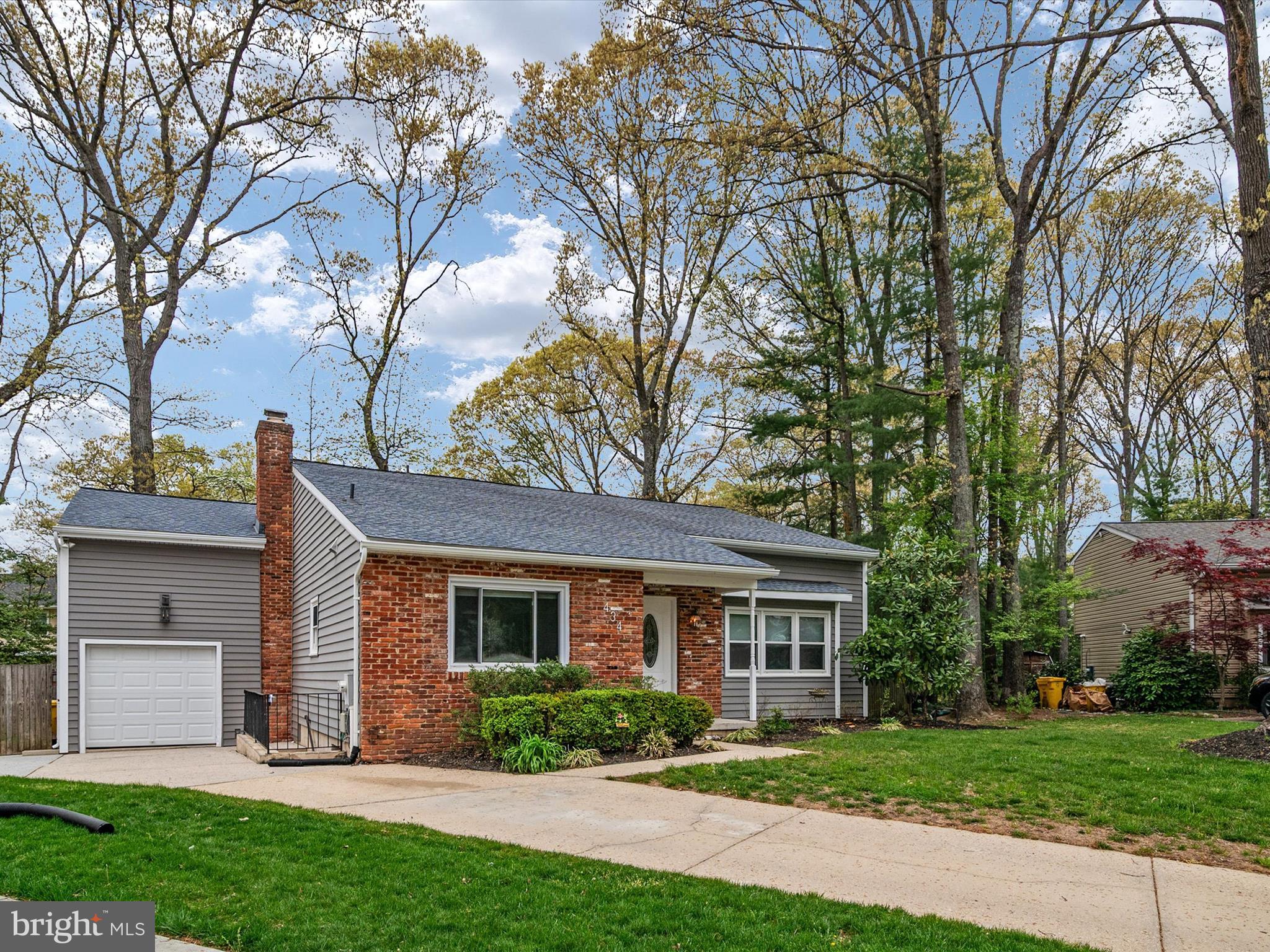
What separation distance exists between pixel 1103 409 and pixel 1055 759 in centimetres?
2508

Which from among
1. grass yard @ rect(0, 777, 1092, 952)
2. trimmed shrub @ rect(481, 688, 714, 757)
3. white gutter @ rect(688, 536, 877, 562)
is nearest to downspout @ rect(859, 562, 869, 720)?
white gutter @ rect(688, 536, 877, 562)

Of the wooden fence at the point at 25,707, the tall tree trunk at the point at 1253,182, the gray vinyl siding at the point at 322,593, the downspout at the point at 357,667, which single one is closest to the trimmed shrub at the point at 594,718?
the downspout at the point at 357,667

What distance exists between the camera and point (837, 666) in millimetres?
17422

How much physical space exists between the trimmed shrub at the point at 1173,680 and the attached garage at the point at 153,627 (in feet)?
60.9

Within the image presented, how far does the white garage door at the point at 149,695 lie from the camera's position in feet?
46.2

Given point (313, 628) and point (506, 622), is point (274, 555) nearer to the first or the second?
point (313, 628)

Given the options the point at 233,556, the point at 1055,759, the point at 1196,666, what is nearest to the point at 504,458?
the point at 233,556

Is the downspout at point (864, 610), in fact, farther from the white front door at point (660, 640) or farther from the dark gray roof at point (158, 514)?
the dark gray roof at point (158, 514)

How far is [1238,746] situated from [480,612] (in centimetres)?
927

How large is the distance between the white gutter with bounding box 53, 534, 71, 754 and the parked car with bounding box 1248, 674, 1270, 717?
759 inches

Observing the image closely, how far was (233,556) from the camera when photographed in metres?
15.3

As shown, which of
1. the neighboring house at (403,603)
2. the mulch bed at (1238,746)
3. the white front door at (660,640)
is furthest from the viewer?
the white front door at (660,640)

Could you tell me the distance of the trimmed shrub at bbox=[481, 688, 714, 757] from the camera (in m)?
10.8

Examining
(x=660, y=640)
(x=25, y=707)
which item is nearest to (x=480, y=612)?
(x=660, y=640)
